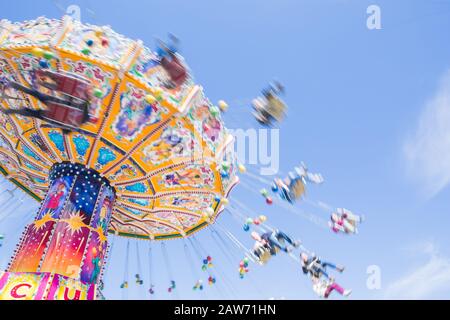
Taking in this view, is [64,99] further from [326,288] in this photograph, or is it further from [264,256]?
[326,288]

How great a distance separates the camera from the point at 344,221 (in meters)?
8.11

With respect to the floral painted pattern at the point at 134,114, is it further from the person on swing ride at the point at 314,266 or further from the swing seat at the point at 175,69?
the person on swing ride at the point at 314,266

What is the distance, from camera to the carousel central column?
24.8 ft

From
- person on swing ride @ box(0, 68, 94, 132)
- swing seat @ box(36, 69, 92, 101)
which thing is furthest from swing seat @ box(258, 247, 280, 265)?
swing seat @ box(36, 69, 92, 101)

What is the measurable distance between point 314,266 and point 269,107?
3878 mm

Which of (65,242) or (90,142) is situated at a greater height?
(90,142)

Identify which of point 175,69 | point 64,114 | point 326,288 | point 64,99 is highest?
point 175,69

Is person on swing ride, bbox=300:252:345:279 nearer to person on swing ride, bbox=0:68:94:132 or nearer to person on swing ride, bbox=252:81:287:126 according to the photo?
person on swing ride, bbox=252:81:287:126

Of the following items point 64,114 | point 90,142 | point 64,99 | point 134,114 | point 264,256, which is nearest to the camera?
point 64,114

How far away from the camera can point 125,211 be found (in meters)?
11.8

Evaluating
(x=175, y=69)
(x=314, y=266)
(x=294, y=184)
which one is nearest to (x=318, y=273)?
(x=314, y=266)
